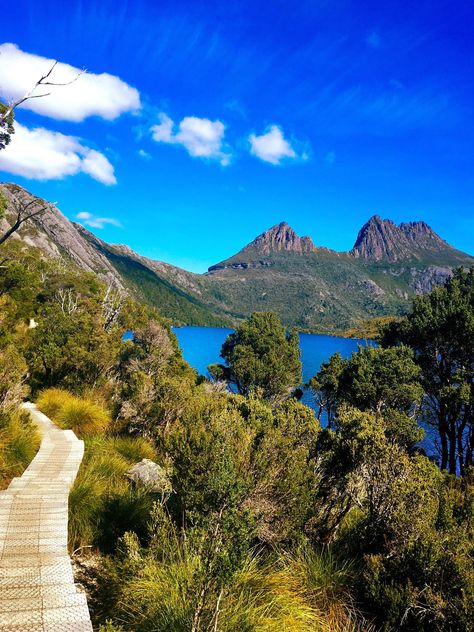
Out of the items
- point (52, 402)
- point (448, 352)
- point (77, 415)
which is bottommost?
point (52, 402)

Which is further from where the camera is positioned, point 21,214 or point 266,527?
point 21,214

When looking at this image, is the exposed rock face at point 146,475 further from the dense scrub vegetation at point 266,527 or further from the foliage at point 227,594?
the foliage at point 227,594

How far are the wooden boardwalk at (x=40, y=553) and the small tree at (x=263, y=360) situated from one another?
2762 centimetres

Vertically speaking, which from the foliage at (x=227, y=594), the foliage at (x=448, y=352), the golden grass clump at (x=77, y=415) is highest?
the foliage at (x=448, y=352)

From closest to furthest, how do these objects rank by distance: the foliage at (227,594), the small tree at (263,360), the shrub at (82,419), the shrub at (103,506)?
1. the foliage at (227,594)
2. the shrub at (103,506)
3. the shrub at (82,419)
4. the small tree at (263,360)

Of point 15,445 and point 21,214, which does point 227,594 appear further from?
point 21,214

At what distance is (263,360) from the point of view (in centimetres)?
3588

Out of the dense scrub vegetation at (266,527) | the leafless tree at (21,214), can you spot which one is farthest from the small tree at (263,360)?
the leafless tree at (21,214)

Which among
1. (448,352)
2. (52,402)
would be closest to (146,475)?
(52,402)

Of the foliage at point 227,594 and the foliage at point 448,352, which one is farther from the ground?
the foliage at point 448,352

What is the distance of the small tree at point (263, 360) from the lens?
35156mm

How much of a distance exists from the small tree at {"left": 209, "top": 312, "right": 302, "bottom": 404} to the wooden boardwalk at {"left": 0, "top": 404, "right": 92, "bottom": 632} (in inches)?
1087

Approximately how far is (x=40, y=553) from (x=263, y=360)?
31.6m

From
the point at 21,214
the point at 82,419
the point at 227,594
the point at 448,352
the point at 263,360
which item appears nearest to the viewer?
the point at 227,594
